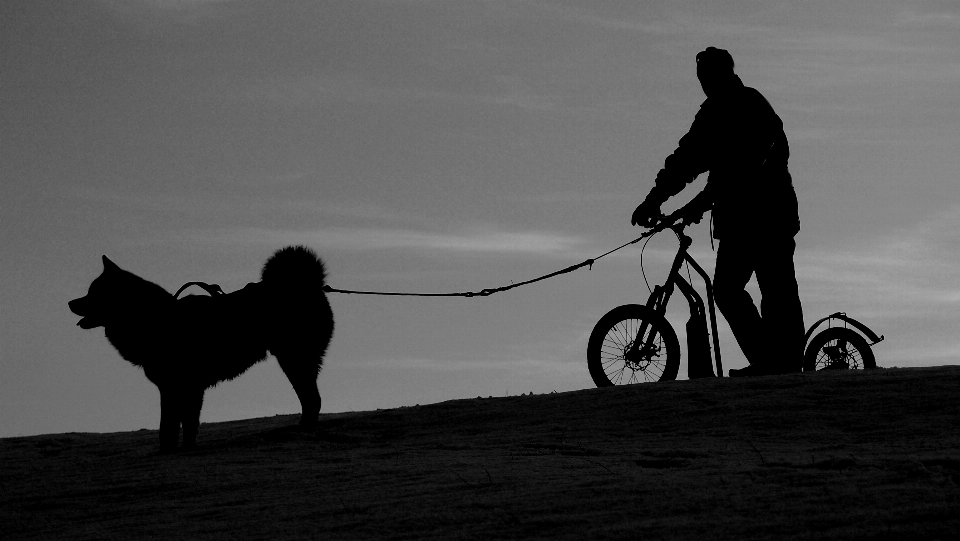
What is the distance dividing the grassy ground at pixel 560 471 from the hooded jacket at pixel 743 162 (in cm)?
149

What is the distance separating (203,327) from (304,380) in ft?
4.34

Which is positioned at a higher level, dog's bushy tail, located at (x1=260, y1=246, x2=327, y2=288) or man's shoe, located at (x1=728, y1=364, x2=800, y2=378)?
dog's bushy tail, located at (x1=260, y1=246, x2=327, y2=288)

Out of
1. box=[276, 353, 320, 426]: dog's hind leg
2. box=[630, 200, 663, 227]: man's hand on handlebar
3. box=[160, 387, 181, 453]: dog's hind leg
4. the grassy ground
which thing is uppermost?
box=[630, 200, 663, 227]: man's hand on handlebar

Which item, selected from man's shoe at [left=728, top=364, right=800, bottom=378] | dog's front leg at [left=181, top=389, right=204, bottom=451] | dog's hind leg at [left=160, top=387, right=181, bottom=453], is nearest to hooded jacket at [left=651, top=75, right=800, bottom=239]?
man's shoe at [left=728, top=364, right=800, bottom=378]

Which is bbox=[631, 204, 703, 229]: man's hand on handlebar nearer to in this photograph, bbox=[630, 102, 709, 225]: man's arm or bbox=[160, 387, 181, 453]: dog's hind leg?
bbox=[630, 102, 709, 225]: man's arm

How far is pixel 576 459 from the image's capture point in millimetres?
8062

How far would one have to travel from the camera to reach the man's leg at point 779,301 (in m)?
11.3

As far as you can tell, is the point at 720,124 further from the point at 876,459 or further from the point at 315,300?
the point at 876,459

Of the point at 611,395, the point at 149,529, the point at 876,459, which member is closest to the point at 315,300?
the point at 611,395

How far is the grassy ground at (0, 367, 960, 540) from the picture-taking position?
563 cm

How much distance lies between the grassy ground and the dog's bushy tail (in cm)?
140

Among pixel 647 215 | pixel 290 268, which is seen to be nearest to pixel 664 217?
pixel 647 215

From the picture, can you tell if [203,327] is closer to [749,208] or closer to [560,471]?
[560,471]

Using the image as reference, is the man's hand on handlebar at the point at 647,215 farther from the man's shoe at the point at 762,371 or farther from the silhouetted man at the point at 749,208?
the man's shoe at the point at 762,371
